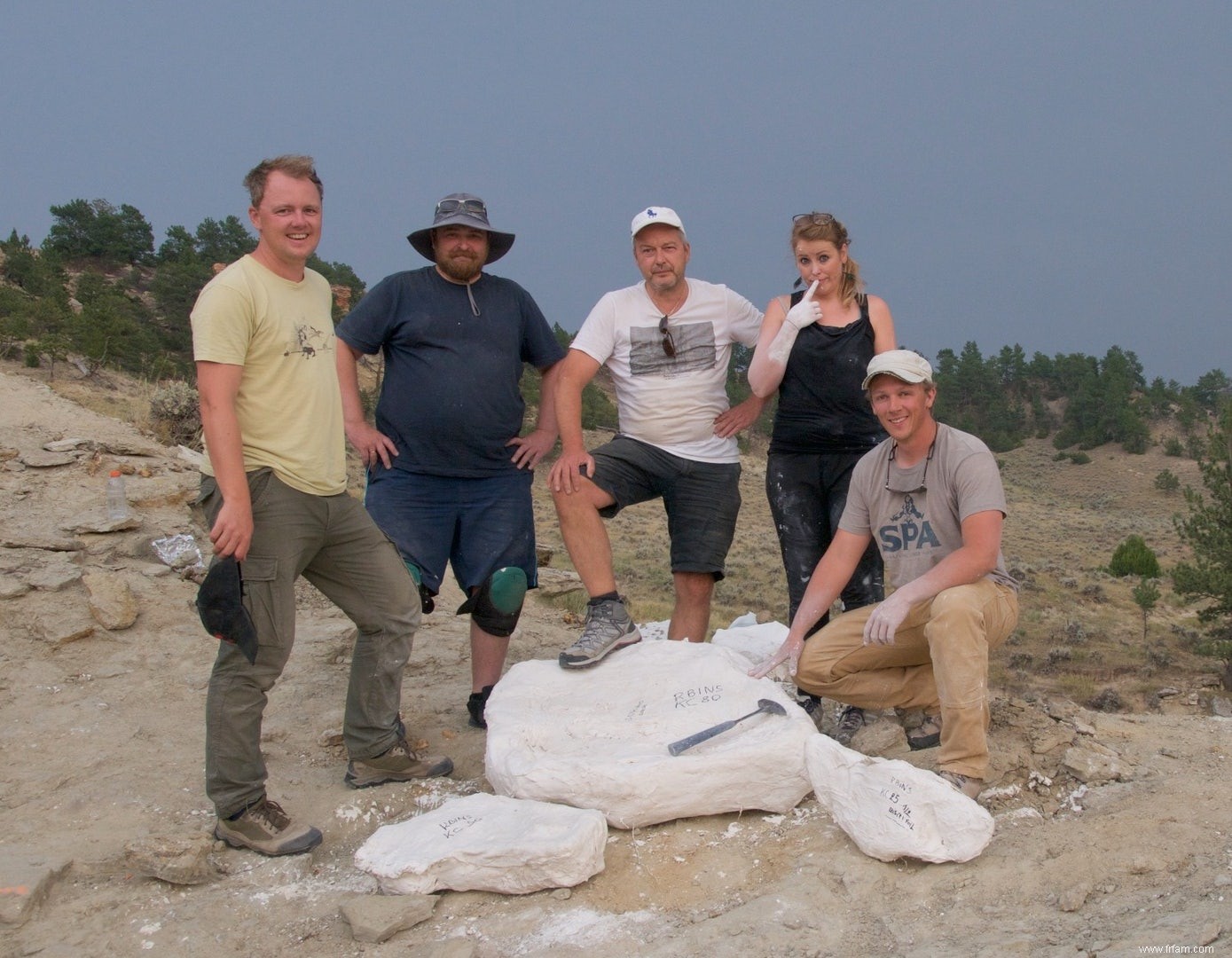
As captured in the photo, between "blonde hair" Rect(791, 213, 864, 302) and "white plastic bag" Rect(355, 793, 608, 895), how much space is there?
99.3 inches

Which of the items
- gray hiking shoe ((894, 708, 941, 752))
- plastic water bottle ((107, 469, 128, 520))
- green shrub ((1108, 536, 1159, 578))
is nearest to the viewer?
gray hiking shoe ((894, 708, 941, 752))

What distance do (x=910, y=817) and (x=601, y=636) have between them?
168 cm

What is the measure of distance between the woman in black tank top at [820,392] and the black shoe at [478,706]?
1638 millimetres

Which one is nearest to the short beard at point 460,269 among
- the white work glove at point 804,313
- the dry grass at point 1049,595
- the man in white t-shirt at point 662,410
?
the man in white t-shirt at point 662,410

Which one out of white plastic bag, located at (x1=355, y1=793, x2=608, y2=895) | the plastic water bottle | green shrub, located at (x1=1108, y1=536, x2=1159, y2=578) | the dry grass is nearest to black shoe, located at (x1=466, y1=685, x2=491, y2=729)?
white plastic bag, located at (x1=355, y1=793, x2=608, y2=895)

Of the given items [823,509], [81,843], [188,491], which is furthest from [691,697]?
[188,491]

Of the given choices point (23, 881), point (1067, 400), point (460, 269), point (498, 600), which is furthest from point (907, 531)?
point (1067, 400)

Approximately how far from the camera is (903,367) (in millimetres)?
3748

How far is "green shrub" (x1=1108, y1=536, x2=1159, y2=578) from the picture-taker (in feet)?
71.2

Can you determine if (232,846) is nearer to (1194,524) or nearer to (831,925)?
(831,925)

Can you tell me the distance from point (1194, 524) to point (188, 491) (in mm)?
14106

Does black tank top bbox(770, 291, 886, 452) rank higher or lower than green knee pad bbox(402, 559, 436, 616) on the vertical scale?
higher

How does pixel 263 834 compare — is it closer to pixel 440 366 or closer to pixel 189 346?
pixel 440 366

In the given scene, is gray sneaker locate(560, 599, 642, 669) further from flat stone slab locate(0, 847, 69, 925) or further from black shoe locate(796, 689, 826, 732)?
flat stone slab locate(0, 847, 69, 925)
